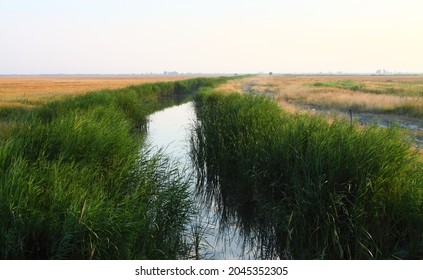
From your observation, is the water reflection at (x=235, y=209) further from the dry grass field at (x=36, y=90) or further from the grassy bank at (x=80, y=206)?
the dry grass field at (x=36, y=90)

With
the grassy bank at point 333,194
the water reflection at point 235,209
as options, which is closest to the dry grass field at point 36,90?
the water reflection at point 235,209

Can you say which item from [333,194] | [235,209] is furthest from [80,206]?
[235,209]

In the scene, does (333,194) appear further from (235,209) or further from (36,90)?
(36,90)

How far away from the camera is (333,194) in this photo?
19.0 feet

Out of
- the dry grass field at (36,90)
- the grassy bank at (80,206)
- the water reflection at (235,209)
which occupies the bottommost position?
the water reflection at (235,209)

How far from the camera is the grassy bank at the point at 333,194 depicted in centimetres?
536

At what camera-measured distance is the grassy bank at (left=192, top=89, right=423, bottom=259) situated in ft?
17.6

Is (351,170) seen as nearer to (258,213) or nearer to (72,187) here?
(258,213)

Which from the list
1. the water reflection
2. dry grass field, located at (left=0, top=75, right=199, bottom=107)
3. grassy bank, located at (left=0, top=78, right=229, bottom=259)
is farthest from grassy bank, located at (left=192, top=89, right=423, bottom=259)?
dry grass field, located at (left=0, top=75, right=199, bottom=107)

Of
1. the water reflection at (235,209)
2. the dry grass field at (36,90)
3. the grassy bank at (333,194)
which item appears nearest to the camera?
the grassy bank at (333,194)

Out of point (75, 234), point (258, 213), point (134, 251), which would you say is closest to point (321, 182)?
point (258, 213)

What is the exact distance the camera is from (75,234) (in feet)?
14.5

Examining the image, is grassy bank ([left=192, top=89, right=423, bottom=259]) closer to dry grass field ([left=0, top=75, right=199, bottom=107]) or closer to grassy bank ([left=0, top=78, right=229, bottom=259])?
grassy bank ([left=0, top=78, right=229, bottom=259])

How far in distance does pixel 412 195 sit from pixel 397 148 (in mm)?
1189
